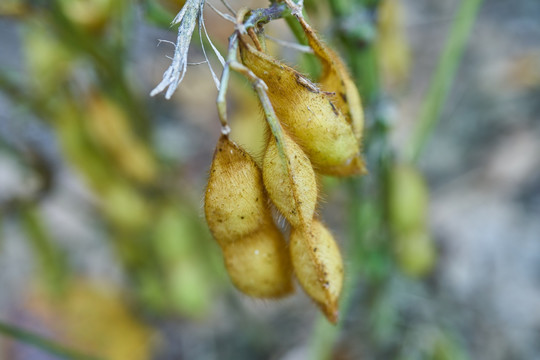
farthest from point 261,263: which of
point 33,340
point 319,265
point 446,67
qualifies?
point 446,67

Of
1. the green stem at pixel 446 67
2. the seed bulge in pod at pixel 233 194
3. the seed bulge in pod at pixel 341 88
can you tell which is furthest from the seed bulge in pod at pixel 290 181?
the green stem at pixel 446 67

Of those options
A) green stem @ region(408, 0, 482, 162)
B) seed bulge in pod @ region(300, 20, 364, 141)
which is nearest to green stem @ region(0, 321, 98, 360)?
seed bulge in pod @ region(300, 20, 364, 141)

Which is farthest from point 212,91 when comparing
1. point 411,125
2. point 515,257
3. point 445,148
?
point 515,257

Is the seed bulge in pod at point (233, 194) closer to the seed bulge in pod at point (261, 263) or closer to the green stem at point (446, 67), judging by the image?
the seed bulge in pod at point (261, 263)

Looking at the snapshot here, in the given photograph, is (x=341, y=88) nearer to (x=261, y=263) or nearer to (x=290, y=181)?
(x=290, y=181)

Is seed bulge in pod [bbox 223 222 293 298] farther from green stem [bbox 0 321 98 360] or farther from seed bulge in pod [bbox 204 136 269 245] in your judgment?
green stem [bbox 0 321 98 360]
